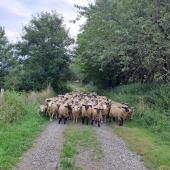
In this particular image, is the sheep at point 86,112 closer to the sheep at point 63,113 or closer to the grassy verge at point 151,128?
the sheep at point 63,113

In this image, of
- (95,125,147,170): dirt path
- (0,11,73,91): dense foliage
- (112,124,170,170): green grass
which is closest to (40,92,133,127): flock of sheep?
(112,124,170,170): green grass

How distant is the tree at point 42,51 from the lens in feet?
152

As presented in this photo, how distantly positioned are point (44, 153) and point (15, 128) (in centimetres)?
472

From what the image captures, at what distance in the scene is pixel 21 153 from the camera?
546 inches

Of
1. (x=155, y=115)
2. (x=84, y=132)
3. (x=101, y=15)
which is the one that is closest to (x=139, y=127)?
(x=155, y=115)

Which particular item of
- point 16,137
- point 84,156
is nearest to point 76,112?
point 16,137

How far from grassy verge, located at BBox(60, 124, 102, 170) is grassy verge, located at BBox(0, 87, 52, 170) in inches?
53.7

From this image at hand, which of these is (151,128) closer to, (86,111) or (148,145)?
(86,111)

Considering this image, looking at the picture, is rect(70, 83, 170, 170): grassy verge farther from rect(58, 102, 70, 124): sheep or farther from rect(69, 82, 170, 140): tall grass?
rect(58, 102, 70, 124): sheep

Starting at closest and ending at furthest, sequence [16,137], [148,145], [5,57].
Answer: [16,137] < [148,145] < [5,57]

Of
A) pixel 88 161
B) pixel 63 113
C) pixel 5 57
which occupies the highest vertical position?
pixel 5 57

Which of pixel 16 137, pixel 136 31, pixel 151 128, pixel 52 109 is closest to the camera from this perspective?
pixel 16 137

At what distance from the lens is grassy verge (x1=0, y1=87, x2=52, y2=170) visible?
1341 cm

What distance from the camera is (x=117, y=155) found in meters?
14.2
